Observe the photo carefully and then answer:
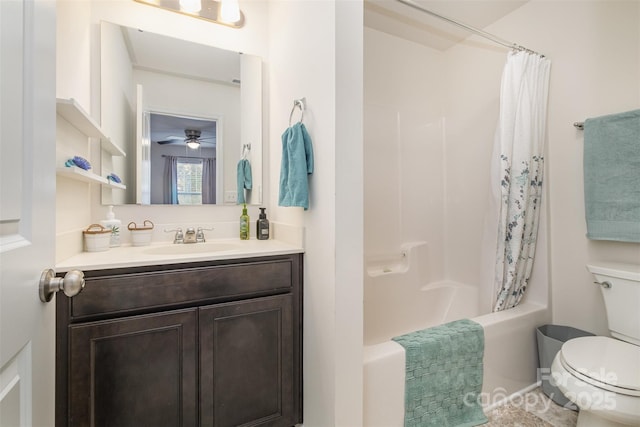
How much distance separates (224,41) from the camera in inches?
74.9

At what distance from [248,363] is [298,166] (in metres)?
0.99

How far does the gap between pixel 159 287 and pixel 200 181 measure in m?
0.81

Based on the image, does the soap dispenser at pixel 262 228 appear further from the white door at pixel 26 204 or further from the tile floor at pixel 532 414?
the tile floor at pixel 532 414

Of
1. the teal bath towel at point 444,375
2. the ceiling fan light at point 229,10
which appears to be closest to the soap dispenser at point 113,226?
the ceiling fan light at point 229,10

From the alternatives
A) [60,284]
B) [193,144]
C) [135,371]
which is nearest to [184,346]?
[135,371]

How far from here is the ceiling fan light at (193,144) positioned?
A: 1.83 meters

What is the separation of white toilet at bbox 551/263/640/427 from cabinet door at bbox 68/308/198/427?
1671mm

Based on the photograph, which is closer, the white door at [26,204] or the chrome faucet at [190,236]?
the white door at [26,204]

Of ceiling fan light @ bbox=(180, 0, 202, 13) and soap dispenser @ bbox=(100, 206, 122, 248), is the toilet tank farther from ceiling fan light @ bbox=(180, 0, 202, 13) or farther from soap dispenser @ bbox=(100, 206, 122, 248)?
ceiling fan light @ bbox=(180, 0, 202, 13)

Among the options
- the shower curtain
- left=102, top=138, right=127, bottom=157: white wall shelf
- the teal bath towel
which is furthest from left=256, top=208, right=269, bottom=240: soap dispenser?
the shower curtain

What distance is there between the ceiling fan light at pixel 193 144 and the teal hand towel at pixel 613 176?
92.6 inches

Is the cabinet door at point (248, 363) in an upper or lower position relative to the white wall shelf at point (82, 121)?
lower

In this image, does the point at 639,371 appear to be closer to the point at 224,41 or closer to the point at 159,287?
the point at 159,287

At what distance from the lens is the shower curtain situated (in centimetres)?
189
